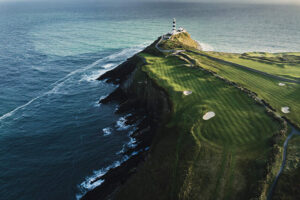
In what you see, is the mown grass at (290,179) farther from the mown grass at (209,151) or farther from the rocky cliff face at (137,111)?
the rocky cliff face at (137,111)

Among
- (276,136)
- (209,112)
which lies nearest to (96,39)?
(209,112)

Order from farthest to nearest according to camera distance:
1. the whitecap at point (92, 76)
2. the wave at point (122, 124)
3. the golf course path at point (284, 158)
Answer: the whitecap at point (92, 76) → the wave at point (122, 124) → the golf course path at point (284, 158)

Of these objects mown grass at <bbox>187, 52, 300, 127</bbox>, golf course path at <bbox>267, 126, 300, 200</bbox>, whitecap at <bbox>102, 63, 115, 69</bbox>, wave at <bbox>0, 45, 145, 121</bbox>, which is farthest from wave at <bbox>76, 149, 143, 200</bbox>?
whitecap at <bbox>102, 63, 115, 69</bbox>

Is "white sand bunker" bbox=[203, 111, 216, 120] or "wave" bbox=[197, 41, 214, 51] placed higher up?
"wave" bbox=[197, 41, 214, 51]

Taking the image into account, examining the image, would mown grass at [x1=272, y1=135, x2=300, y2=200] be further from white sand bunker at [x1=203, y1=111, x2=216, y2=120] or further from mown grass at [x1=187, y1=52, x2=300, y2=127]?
white sand bunker at [x1=203, y1=111, x2=216, y2=120]

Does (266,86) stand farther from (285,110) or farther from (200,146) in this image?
(200,146)

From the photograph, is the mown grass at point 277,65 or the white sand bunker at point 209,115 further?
the mown grass at point 277,65

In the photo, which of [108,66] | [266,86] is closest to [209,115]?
[266,86]

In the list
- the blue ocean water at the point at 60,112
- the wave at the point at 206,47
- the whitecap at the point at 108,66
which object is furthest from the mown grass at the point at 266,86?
the wave at the point at 206,47
